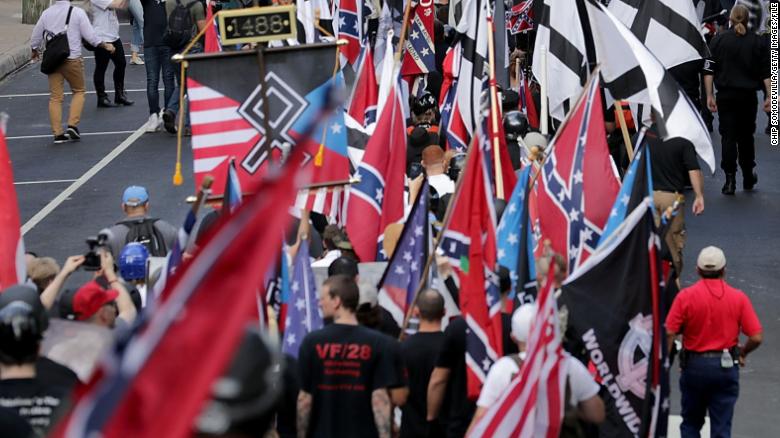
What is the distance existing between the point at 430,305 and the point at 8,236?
289 centimetres

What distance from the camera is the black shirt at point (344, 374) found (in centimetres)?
730

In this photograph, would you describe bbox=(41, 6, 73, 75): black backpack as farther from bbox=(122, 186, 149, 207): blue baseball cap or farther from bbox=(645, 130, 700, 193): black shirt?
bbox=(122, 186, 149, 207): blue baseball cap

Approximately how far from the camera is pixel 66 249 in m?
16.1

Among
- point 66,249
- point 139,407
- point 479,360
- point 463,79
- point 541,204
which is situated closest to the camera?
point 139,407

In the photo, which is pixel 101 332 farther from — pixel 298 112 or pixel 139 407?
pixel 298 112

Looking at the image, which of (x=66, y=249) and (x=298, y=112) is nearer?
(x=298, y=112)

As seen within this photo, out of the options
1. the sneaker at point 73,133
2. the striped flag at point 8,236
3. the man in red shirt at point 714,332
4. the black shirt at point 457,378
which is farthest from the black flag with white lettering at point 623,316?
the sneaker at point 73,133

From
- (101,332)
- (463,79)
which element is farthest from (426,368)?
(463,79)

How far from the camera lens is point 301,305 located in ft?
28.3

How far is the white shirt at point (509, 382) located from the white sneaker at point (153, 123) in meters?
15.3

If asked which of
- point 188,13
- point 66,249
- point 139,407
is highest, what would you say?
point 139,407

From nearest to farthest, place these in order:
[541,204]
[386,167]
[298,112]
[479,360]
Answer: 1. [479,360]
2. [541,204]
3. [298,112]
4. [386,167]

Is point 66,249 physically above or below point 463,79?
below

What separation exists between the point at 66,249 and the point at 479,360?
9256 millimetres
